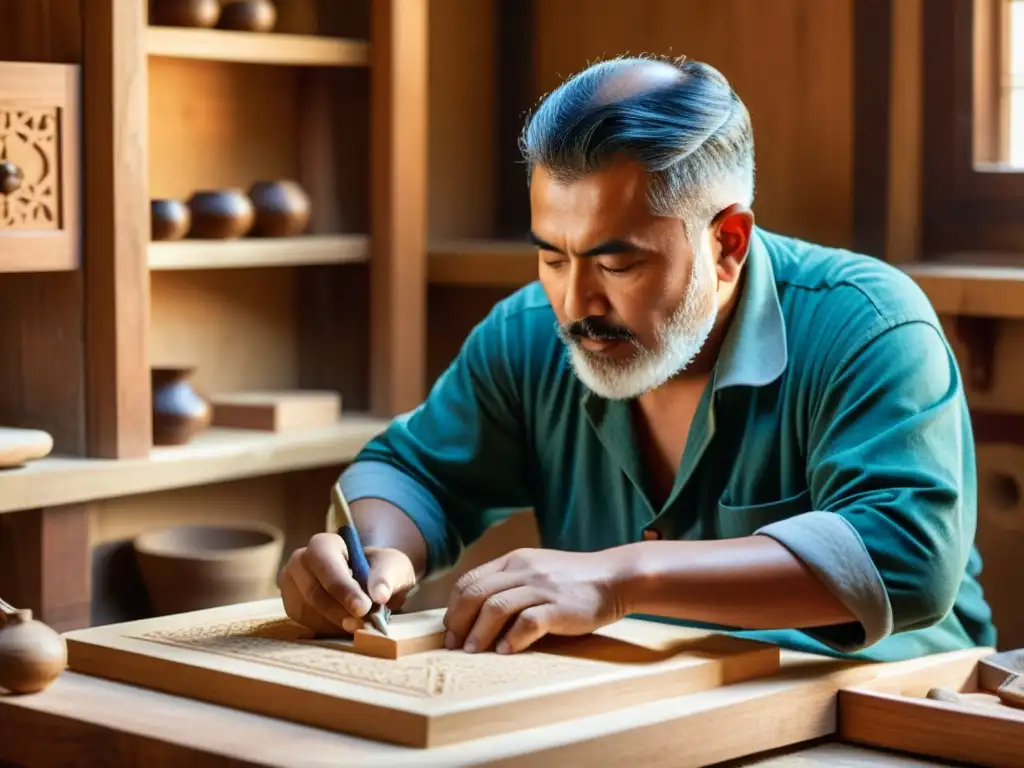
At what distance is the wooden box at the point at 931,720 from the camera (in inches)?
74.5

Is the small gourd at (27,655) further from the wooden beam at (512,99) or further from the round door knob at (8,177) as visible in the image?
the wooden beam at (512,99)

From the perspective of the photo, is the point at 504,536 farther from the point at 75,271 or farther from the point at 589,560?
the point at 589,560

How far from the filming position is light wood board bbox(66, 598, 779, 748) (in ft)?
5.71

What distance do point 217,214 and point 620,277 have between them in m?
1.53

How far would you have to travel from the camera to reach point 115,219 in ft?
10.4

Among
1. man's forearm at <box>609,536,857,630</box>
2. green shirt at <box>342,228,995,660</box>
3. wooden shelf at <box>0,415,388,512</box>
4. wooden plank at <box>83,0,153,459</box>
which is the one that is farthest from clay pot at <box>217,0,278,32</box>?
man's forearm at <box>609,536,857,630</box>

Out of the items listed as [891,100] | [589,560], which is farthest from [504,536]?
[589,560]

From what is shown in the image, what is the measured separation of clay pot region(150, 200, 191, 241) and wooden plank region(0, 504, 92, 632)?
1.91 ft

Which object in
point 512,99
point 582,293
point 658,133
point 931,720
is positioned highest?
point 512,99

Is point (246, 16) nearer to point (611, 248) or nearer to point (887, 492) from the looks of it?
point (611, 248)

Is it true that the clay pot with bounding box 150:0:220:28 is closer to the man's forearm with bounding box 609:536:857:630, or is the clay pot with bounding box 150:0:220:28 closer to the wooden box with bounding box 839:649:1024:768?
the man's forearm with bounding box 609:536:857:630

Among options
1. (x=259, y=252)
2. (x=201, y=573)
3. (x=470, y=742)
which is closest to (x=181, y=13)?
(x=259, y=252)

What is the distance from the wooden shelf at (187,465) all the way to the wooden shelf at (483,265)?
1.29 feet

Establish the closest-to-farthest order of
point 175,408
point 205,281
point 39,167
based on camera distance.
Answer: point 39,167
point 175,408
point 205,281
